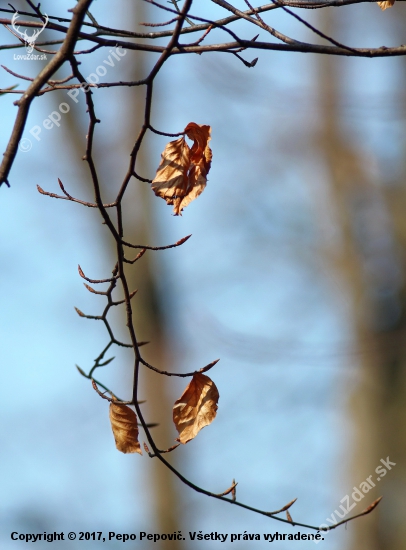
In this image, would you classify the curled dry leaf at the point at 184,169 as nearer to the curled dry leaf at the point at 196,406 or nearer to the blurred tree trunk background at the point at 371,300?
the curled dry leaf at the point at 196,406

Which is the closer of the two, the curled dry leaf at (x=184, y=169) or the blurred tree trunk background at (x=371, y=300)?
the curled dry leaf at (x=184, y=169)

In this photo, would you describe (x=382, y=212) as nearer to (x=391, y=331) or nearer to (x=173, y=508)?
(x=391, y=331)

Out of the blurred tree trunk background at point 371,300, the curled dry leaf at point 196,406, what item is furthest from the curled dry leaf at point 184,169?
the blurred tree trunk background at point 371,300

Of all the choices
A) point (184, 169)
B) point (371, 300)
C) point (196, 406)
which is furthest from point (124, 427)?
point (371, 300)

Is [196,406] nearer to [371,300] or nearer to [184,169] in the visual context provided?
[184,169]

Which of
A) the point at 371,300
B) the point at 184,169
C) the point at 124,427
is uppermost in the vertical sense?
the point at 184,169

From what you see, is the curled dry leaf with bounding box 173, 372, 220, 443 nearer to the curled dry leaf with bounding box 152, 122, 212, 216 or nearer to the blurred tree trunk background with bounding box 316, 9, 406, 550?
the curled dry leaf with bounding box 152, 122, 212, 216

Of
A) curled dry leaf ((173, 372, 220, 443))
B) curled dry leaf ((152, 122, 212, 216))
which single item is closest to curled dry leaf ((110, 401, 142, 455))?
curled dry leaf ((173, 372, 220, 443))
